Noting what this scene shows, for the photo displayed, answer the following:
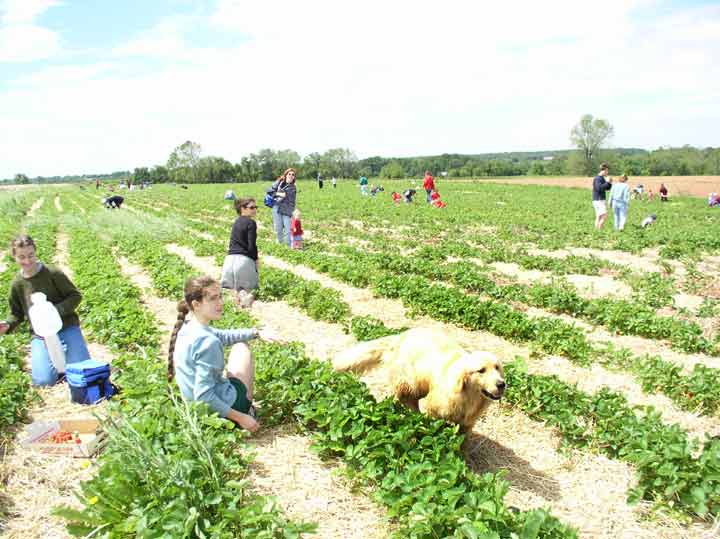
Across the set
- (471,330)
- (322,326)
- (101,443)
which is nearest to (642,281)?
(471,330)

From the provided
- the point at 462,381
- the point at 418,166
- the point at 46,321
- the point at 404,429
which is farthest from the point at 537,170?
the point at 404,429

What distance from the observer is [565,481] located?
4078mm

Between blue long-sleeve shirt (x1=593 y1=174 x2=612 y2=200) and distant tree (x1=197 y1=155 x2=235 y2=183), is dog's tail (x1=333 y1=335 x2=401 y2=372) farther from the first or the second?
distant tree (x1=197 y1=155 x2=235 y2=183)

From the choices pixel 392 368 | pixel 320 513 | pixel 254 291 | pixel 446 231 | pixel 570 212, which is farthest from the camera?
pixel 570 212

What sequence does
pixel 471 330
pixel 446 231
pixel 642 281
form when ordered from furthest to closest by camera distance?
pixel 446 231, pixel 642 281, pixel 471 330

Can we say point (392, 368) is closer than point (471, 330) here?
Yes

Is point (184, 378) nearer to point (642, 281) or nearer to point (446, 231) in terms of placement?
point (642, 281)

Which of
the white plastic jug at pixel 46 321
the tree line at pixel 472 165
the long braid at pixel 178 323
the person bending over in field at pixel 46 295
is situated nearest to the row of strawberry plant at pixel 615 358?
the long braid at pixel 178 323

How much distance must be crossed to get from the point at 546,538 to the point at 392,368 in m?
1.89

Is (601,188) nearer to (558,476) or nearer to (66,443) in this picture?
(558,476)

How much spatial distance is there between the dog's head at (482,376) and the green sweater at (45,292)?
444 cm

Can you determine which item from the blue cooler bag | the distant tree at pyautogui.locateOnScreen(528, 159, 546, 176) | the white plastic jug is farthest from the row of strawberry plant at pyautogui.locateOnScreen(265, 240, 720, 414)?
the distant tree at pyautogui.locateOnScreen(528, 159, 546, 176)

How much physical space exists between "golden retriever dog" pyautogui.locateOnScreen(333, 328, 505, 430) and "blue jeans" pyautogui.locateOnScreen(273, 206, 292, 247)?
31.3ft

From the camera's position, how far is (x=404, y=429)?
12.5 ft
